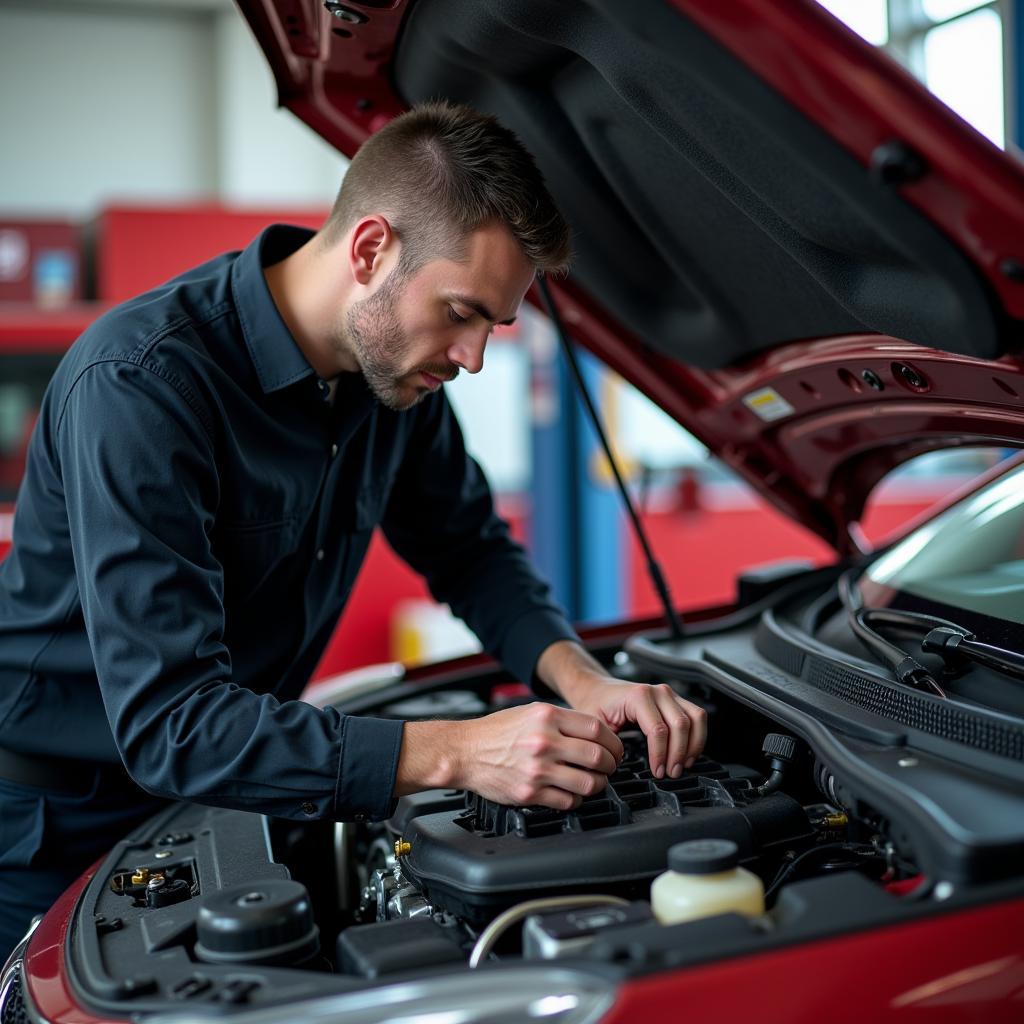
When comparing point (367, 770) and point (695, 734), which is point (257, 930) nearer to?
point (367, 770)

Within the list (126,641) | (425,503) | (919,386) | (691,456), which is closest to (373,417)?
(425,503)

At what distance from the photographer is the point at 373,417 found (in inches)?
66.4

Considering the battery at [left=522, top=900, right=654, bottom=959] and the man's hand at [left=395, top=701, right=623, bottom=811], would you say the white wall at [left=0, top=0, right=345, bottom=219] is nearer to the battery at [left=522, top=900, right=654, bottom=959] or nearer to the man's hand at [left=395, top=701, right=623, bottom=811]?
the man's hand at [left=395, top=701, right=623, bottom=811]

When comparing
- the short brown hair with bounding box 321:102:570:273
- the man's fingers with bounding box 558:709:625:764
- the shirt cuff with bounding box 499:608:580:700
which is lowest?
the shirt cuff with bounding box 499:608:580:700

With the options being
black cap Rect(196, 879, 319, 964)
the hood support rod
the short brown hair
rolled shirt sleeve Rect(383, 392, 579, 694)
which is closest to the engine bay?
black cap Rect(196, 879, 319, 964)

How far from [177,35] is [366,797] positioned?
815cm

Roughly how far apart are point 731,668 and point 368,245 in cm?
69

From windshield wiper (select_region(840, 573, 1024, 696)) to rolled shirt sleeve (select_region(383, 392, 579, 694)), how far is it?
18.4 inches

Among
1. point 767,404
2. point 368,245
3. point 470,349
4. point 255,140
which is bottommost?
point 767,404

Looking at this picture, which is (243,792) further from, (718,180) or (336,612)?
(718,180)

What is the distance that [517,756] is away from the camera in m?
1.17

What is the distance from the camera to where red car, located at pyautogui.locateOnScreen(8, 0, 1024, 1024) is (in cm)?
90

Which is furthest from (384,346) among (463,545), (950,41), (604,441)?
(950,41)

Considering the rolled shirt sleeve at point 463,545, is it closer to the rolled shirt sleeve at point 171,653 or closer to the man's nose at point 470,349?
the man's nose at point 470,349
